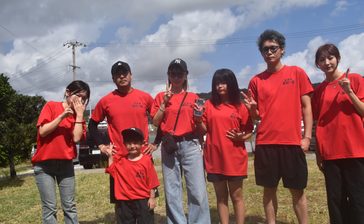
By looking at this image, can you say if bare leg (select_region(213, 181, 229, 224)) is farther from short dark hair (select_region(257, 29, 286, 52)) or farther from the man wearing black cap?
short dark hair (select_region(257, 29, 286, 52))

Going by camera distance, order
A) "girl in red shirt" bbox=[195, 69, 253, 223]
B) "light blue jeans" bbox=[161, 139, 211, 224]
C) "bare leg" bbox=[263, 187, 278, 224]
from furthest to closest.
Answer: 1. "light blue jeans" bbox=[161, 139, 211, 224]
2. "girl in red shirt" bbox=[195, 69, 253, 223]
3. "bare leg" bbox=[263, 187, 278, 224]

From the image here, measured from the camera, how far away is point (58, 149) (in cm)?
430

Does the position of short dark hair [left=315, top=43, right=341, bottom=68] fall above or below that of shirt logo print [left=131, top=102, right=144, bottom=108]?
above

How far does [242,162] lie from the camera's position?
169 inches

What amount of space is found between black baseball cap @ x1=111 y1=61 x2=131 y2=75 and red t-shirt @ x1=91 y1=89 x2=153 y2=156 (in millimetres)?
232

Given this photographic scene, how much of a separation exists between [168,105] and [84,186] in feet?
19.4

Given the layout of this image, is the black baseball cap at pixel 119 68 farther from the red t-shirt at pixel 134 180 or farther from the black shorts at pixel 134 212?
the black shorts at pixel 134 212

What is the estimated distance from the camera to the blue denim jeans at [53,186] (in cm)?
430

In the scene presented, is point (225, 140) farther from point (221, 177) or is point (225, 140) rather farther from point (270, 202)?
point (270, 202)

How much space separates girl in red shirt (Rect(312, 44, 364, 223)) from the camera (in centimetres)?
361

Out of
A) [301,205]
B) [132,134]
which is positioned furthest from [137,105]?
[301,205]

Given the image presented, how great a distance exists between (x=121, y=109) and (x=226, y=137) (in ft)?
3.77

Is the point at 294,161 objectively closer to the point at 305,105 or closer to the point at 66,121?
the point at 305,105

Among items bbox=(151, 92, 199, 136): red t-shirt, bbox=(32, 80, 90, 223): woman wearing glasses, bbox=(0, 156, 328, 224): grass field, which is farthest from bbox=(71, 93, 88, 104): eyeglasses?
bbox=(0, 156, 328, 224): grass field
